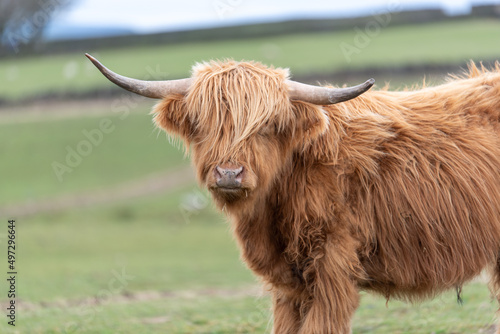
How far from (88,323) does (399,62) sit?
2781 cm

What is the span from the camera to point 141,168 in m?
25.2

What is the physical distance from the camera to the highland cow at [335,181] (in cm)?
396

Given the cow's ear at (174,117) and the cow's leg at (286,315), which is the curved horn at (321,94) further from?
the cow's leg at (286,315)

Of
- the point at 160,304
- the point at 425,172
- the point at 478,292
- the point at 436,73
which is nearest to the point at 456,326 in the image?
the point at 425,172

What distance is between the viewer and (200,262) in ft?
46.3

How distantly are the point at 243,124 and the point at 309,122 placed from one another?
1.38 feet

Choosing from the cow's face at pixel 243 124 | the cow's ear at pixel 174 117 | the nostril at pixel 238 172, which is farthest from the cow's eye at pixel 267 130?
the cow's ear at pixel 174 117

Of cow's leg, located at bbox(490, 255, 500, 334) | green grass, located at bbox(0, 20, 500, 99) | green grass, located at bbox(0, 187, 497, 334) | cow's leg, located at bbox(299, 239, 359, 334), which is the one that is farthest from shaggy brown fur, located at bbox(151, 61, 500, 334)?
green grass, located at bbox(0, 20, 500, 99)

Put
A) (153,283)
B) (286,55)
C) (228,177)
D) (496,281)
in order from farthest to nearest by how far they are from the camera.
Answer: (286,55) < (153,283) < (496,281) < (228,177)

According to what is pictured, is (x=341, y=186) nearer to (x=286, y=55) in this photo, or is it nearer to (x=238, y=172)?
(x=238, y=172)

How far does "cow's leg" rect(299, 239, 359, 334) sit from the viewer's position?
392 cm

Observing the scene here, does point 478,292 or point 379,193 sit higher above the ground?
point 379,193

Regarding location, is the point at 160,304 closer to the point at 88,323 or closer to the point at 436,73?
the point at 88,323

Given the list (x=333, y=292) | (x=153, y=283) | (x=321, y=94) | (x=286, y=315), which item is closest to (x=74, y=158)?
(x=153, y=283)
